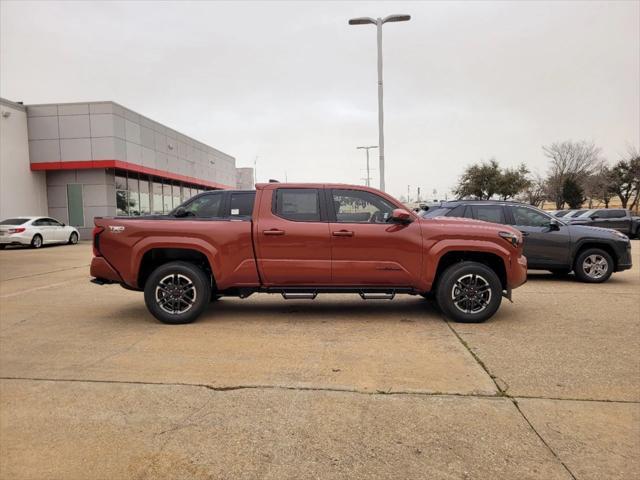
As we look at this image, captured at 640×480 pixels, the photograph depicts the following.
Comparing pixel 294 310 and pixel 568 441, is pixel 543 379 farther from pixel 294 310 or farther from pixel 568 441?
pixel 294 310

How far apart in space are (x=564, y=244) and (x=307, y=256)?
6215 millimetres

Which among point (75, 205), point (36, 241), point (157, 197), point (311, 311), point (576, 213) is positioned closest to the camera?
point (311, 311)

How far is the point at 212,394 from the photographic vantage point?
380 cm

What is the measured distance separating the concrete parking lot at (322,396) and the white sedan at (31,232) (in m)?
15.7

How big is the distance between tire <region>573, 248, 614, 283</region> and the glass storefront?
71.9ft

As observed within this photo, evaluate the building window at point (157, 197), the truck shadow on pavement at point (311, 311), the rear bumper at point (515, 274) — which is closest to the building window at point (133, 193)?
the building window at point (157, 197)

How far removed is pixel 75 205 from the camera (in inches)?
1054

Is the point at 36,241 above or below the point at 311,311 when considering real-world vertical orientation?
above

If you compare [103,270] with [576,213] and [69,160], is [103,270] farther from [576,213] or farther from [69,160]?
[576,213]

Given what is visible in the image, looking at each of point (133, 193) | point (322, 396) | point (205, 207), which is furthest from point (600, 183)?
point (322, 396)

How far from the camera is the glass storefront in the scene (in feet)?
92.2

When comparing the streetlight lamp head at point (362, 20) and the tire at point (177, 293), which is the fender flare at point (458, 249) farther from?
the streetlight lamp head at point (362, 20)

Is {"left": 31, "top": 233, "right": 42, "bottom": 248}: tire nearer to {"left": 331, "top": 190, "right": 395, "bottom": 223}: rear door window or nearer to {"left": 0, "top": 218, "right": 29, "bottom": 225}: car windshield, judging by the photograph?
{"left": 0, "top": 218, "right": 29, "bottom": 225}: car windshield

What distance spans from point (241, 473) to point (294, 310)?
167 inches
